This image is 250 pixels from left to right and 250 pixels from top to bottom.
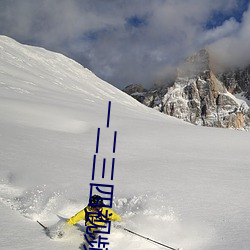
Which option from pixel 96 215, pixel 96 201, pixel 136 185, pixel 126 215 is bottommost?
pixel 126 215

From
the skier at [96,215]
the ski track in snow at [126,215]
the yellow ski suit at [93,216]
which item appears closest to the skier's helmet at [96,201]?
the skier at [96,215]

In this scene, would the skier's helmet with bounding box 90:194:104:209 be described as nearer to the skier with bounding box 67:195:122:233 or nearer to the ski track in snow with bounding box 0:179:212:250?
the skier with bounding box 67:195:122:233

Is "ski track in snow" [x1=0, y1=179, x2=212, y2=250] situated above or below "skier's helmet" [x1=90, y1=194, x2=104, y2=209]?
below

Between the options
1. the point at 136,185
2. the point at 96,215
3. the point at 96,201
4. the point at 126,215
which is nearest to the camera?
the point at 96,201

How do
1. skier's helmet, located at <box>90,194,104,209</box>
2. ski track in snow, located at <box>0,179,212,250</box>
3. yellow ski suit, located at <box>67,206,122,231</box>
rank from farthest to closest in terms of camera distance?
ski track in snow, located at <box>0,179,212,250</box>
yellow ski suit, located at <box>67,206,122,231</box>
skier's helmet, located at <box>90,194,104,209</box>

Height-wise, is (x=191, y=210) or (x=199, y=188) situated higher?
(x=199, y=188)

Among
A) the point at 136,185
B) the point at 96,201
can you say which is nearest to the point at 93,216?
the point at 96,201

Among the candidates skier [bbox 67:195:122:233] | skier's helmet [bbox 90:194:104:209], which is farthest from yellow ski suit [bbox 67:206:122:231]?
skier's helmet [bbox 90:194:104:209]

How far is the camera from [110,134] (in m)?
14.3

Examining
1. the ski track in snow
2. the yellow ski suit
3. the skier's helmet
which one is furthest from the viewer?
the ski track in snow

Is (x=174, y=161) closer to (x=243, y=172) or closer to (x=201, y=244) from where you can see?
(x=243, y=172)

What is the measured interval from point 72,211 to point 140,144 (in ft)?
20.8

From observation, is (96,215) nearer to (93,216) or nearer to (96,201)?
(93,216)

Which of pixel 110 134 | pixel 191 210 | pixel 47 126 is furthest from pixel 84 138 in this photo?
pixel 191 210
